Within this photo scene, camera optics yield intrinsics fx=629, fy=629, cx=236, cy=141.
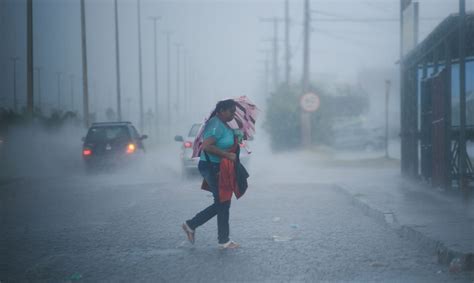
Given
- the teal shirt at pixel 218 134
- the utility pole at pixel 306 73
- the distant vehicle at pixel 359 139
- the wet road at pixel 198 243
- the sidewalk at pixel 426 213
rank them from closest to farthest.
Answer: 1. the wet road at pixel 198 243
2. the sidewalk at pixel 426 213
3. the teal shirt at pixel 218 134
4. the utility pole at pixel 306 73
5. the distant vehicle at pixel 359 139

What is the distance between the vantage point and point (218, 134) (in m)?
7.41

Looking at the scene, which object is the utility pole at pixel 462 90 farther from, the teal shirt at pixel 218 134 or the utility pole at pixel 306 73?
the utility pole at pixel 306 73

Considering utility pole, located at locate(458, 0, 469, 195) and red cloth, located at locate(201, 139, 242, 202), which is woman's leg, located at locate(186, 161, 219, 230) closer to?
red cloth, located at locate(201, 139, 242, 202)

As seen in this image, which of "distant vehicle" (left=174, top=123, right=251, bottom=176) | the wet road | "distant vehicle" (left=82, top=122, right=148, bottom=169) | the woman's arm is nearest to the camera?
the wet road

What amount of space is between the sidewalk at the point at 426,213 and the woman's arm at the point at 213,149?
2.53 metres

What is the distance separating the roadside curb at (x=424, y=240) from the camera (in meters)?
6.34

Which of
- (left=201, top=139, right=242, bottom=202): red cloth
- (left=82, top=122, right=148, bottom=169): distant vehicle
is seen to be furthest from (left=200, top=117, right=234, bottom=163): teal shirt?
(left=82, top=122, right=148, bottom=169): distant vehicle

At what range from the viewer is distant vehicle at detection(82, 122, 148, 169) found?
2152 cm

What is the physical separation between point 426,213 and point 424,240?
7.99 feet

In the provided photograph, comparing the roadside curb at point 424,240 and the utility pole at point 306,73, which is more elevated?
the utility pole at point 306,73

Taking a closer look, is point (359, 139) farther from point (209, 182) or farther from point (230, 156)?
point (230, 156)

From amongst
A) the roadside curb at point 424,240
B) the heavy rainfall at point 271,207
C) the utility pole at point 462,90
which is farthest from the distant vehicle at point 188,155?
the utility pole at point 462,90

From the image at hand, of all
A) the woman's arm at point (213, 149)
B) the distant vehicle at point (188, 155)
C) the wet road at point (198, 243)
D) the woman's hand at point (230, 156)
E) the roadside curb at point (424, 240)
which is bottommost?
the wet road at point (198, 243)

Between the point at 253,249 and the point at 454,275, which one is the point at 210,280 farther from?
the point at 454,275
